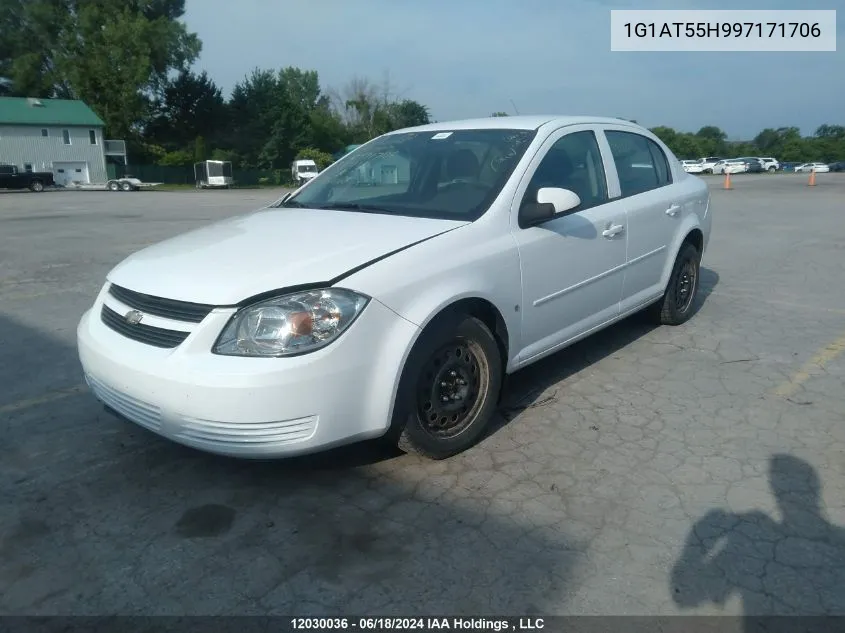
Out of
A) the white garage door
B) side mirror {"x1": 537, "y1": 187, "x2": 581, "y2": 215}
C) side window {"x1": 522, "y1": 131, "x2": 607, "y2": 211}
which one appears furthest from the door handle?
the white garage door

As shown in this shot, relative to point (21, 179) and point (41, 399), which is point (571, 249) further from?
point (21, 179)

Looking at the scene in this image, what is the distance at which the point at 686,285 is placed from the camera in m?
5.75

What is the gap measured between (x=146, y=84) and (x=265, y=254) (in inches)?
2607

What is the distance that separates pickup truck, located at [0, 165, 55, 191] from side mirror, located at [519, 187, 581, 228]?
41.6 meters

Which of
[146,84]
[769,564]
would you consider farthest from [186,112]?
[769,564]

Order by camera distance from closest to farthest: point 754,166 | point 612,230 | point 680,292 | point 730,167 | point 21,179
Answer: point 612,230
point 680,292
point 21,179
point 730,167
point 754,166

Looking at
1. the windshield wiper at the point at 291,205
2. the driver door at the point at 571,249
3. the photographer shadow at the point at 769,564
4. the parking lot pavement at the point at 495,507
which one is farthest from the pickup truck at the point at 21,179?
the photographer shadow at the point at 769,564

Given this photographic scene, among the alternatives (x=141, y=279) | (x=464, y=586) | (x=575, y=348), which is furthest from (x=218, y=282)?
(x=575, y=348)

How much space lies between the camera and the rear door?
4.69m

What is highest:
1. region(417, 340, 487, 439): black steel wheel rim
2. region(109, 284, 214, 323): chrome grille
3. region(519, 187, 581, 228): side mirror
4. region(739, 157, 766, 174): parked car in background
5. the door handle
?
region(739, 157, 766, 174): parked car in background

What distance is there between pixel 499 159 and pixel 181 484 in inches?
95.4

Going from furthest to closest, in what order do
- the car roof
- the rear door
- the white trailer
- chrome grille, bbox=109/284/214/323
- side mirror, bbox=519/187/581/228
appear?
1. the white trailer
2. the rear door
3. the car roof
4. side mirror, bbox=519/187/581/228
5. chrome grille, bbox=109/284/214/323

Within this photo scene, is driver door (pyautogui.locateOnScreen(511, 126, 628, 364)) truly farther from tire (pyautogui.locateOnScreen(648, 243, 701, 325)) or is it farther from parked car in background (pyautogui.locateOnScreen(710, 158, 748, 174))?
parked car in background (pyautogui.locateOnScreen(710, 158, 748, 174))

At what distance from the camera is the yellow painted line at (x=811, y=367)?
170 inches
